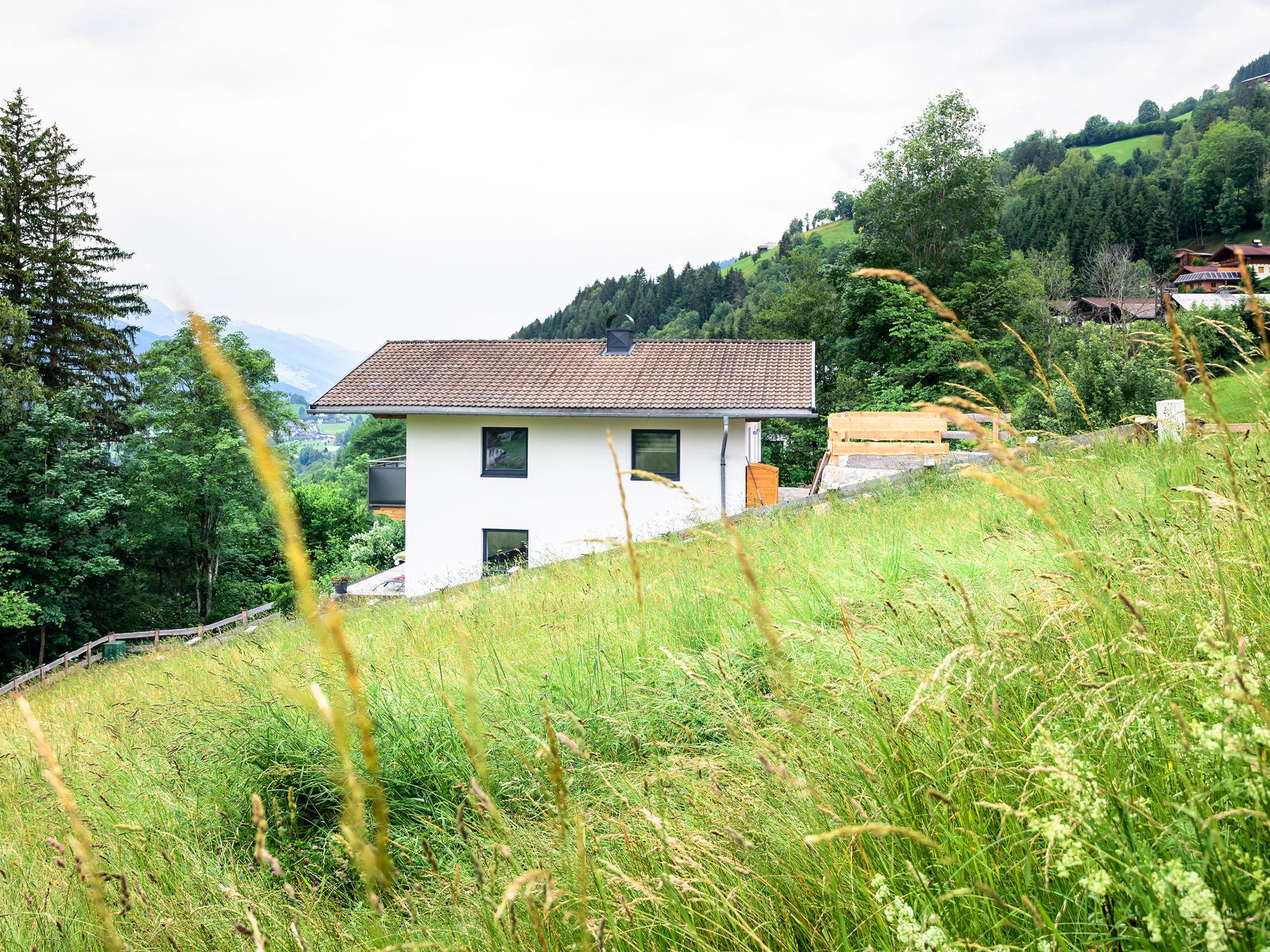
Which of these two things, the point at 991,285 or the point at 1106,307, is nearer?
the point at 991,285

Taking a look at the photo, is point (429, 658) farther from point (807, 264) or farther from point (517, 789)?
point (807, 264)

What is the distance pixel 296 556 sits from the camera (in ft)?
1.64

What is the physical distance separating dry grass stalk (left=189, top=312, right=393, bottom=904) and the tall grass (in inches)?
1.3

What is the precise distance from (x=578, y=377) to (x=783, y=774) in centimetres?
2064

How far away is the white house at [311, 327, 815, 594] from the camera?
1973 cm

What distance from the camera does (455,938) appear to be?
1.67 metres

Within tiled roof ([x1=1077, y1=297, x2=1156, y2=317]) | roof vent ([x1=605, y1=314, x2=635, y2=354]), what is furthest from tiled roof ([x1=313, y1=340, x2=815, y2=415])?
tiled roof ([x1=1077, y1=297, x2=1156, y2=317])

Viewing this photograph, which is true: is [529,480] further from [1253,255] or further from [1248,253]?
[1253,255]

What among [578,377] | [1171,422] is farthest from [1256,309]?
[578,377]

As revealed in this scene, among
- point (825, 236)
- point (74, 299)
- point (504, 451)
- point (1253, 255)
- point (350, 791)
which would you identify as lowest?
point (350, 791)

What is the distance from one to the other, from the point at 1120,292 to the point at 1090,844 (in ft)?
204

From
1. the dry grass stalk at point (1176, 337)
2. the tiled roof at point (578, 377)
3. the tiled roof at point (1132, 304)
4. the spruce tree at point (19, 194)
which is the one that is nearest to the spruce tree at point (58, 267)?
the spruce tree at point (19, 194)

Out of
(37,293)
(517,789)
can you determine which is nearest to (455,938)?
(517,789)

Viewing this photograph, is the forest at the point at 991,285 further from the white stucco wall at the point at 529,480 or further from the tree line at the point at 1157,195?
the white stucco wall at the point at 529,480
